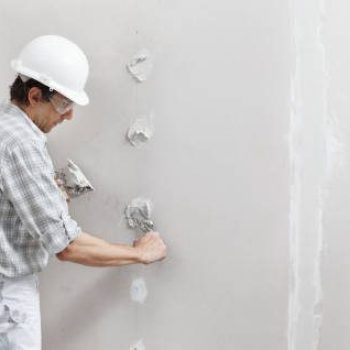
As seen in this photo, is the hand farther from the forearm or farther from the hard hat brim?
the hard hat brim

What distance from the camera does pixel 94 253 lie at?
1.41 meters

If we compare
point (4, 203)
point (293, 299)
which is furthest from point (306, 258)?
point (4, 203)

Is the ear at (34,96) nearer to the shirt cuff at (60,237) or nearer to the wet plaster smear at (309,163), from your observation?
the shirt cuff at (60,237)

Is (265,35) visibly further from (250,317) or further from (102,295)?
(102,295)

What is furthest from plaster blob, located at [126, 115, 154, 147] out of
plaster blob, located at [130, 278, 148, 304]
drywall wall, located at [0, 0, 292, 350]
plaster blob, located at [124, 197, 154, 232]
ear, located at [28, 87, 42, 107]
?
plaster blob, located at [130, 278, 148, 304]

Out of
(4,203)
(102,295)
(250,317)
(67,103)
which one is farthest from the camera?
(102,295)

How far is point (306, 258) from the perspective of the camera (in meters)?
1.54

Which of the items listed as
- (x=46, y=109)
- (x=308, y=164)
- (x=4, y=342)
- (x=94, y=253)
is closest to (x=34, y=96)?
(x=46, y=109)

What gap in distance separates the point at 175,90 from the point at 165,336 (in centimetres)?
73

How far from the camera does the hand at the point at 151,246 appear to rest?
1.56 metres

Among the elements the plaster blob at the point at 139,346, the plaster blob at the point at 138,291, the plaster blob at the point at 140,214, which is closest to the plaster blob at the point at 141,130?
the plaster blob at the point at 140,214

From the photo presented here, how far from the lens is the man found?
4.27ft

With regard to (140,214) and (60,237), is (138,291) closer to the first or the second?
(140,214)

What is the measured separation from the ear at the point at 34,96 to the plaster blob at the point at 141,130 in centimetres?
31
